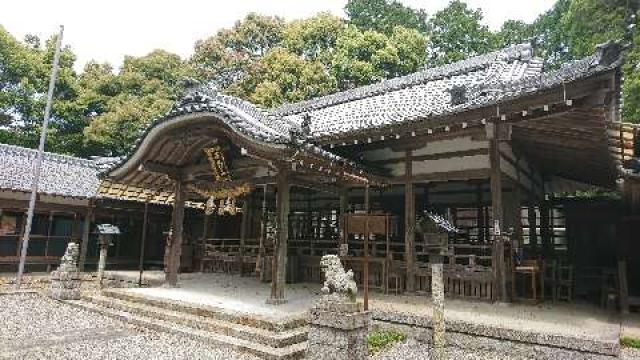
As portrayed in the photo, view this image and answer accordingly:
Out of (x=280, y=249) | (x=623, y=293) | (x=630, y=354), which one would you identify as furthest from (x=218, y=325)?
(x=623, y=293)

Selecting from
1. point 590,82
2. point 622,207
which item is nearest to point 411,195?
point 590,82

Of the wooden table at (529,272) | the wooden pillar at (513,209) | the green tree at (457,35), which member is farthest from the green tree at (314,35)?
the wooden table at (529,272)

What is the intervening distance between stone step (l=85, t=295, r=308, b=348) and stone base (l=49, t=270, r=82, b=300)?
6.90 ft

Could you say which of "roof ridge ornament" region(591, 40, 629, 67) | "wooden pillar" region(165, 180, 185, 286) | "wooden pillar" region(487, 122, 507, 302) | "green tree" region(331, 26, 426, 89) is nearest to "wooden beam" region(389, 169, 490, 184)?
"wooden pillar" region(487, 122, 507, 302)

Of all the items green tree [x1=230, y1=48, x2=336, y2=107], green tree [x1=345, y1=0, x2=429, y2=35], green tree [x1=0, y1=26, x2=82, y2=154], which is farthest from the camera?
green tree [x1=345, y1=0, x2=429, y2=35]

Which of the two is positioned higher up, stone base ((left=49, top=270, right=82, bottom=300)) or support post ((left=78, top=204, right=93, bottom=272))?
support post ((left=78, top=204, right=93, bottom=272))

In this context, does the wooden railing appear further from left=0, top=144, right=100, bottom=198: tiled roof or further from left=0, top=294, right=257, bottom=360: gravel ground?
left=0, top=144, right=100, bottom=198: tiled roof

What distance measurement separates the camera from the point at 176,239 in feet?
39.3

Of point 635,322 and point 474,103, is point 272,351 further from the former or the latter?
point 635,322

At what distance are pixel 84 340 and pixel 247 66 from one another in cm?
2958

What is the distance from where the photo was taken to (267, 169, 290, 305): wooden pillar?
29.7 ft

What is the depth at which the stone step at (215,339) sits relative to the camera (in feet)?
22.2

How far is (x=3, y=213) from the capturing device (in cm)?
1620

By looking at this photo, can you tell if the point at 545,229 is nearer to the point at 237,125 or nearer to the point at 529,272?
the point at 529,272
